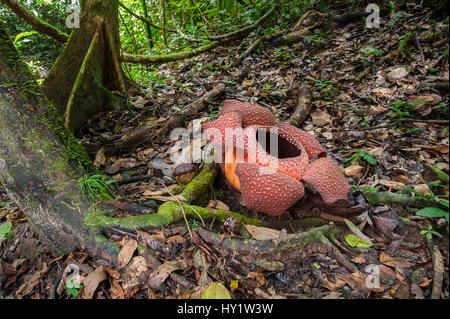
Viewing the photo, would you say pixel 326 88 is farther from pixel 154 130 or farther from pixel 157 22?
pixel 157 22

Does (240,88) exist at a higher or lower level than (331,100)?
higher

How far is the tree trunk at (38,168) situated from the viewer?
203 cm

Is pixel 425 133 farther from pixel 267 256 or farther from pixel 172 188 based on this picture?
pixel 172 188

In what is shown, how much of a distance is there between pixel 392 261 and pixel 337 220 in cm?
53

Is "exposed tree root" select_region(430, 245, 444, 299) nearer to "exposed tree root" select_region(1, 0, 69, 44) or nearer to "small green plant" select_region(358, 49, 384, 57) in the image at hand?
"small green plant" select_region(358, 49, 384, 57)

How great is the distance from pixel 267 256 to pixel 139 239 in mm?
1079

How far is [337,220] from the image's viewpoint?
234cm

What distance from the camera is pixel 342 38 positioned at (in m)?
6.07

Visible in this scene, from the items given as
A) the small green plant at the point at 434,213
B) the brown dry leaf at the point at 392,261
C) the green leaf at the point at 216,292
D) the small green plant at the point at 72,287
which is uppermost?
the small green plant at the point at 434,213

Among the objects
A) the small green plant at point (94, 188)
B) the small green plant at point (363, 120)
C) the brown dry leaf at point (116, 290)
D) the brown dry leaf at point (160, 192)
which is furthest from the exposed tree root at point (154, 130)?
the small green plant at point (363, 120)

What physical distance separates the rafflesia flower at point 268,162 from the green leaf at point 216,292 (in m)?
0.63

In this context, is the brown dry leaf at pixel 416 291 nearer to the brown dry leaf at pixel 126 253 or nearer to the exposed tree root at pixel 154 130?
the brown dry leaf at pixel 126 253

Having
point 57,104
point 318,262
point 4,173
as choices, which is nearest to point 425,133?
point 318,262
